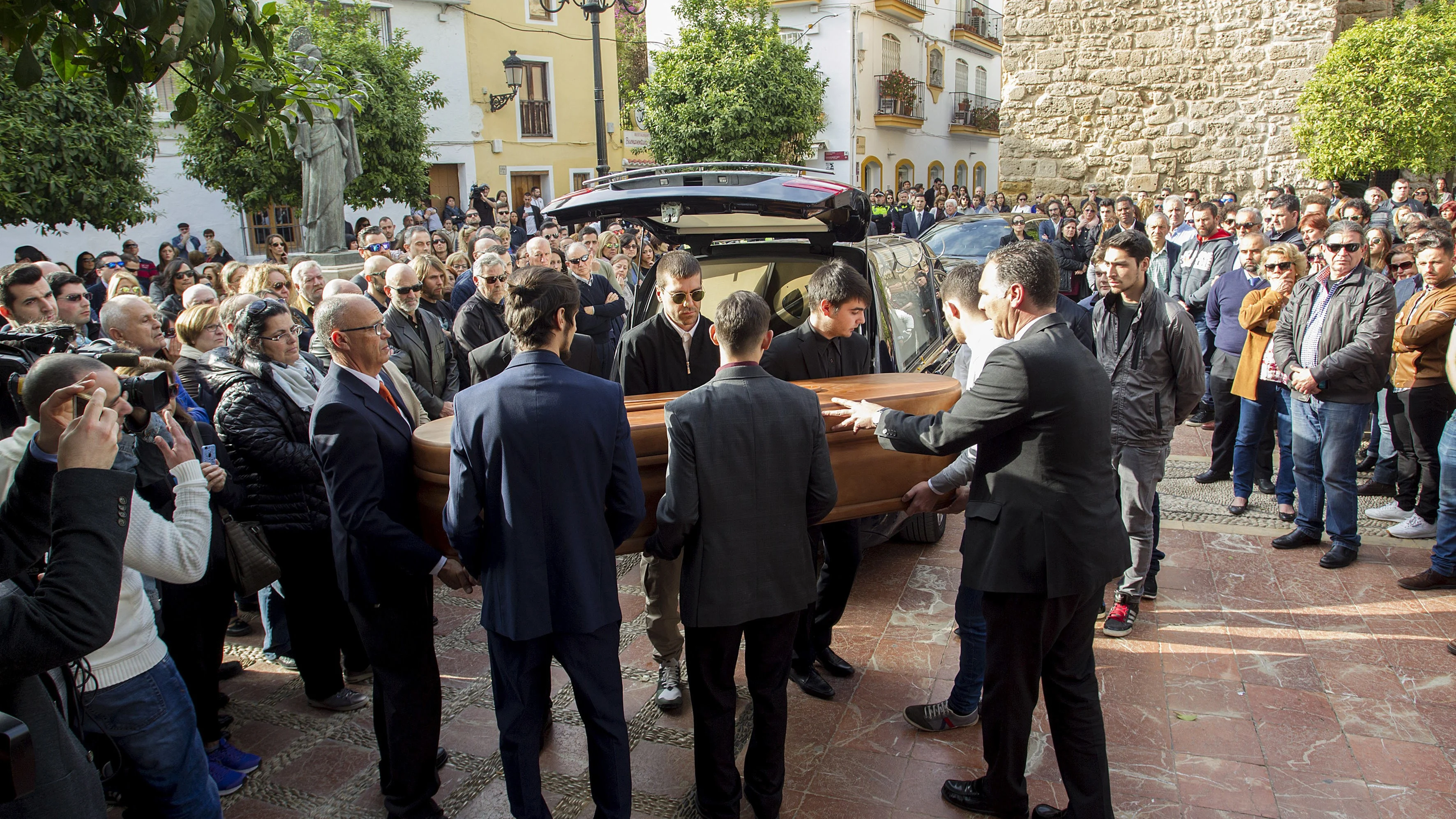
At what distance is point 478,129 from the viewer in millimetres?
23484

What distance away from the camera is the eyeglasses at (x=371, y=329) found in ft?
9.66

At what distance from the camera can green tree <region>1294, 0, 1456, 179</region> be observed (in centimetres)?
1262

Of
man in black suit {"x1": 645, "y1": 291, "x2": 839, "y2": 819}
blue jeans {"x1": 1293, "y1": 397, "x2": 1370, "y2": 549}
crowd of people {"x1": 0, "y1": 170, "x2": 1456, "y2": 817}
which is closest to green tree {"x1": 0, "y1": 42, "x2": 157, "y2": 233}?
crowd of people {"x1": 0, "y1": 170, "x2": 1456, "y2": 817}

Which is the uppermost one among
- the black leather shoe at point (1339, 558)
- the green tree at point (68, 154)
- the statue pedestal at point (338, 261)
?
the green tree at point (68, 154)

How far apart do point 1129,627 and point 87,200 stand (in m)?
9.95

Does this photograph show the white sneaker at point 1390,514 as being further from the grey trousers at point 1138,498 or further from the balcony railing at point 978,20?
the balcony railing at point 978,20

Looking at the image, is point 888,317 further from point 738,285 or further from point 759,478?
point 759,478

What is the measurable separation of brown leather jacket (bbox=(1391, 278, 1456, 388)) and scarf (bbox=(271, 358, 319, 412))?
5670mm

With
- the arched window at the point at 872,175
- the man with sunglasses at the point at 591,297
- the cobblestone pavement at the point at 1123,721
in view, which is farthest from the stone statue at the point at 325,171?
the arched window at the point at 872,175

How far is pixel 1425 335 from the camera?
17.2 ft

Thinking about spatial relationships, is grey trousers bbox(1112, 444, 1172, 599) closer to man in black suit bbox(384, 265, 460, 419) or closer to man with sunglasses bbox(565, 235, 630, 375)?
man with sunglasses bbox(565, 235, 630, 375)

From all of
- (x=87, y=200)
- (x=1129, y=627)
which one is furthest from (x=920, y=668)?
(x=87, y=200)

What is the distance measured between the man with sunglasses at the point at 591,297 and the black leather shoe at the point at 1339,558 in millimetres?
4321

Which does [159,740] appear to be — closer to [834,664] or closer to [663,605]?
[663,605]
